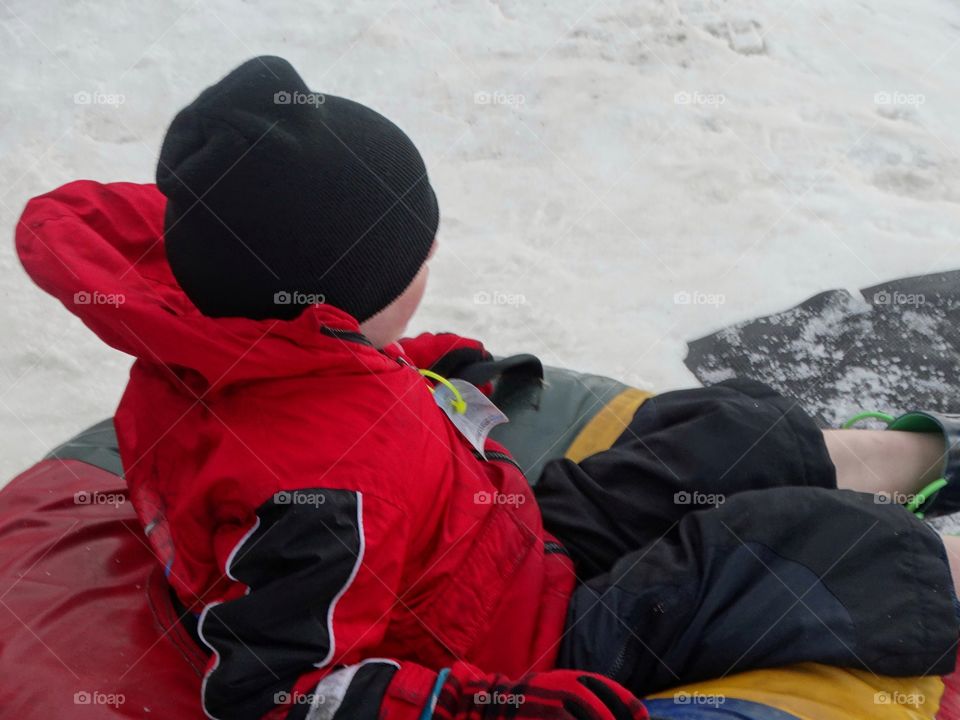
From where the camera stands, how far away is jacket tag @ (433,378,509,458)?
4.65 ft

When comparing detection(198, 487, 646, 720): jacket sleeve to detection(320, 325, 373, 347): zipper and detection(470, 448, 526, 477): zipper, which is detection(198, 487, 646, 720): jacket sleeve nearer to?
detection(320, 325, 373, 347): zipper

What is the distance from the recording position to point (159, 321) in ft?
3.65

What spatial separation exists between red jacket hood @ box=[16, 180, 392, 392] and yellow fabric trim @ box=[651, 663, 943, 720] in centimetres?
62

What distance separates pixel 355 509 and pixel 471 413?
41 centimetres

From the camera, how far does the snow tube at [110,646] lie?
3.96ft

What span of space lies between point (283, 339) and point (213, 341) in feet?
0.26

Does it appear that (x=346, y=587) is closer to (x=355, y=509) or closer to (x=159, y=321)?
(x=355, y=509)

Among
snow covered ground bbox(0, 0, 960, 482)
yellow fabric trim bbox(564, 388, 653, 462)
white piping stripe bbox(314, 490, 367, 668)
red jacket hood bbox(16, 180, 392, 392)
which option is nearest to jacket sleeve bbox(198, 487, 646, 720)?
white piping stripe bbox(314, 490, 367, 668)

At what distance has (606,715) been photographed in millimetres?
1094

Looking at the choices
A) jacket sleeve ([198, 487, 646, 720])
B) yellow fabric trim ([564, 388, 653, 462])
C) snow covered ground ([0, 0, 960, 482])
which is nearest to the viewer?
jacket sleeve ([198, 487, 646, 720])

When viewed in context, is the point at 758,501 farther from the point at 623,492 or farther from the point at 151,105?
the point at 151,105

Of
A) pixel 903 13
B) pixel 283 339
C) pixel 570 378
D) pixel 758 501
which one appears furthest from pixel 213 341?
pixel 903 13

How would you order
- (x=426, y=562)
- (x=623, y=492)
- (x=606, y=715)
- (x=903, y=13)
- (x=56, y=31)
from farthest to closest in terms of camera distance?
(x=903, y=13) → (x=56, y=31) → (x=623, y=492) → (x=426, y=562) → (x=606, y=715)

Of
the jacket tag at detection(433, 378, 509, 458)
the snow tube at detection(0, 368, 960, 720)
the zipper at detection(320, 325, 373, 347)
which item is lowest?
the snow tube at detection(0, 368, 960, 720)
